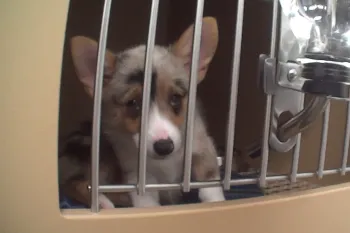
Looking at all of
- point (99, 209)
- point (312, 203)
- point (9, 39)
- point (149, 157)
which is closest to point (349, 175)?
point (312, 203)

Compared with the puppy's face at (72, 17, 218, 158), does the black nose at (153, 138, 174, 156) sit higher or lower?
lower

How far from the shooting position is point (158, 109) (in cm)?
71

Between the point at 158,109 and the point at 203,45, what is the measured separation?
12 centimetres

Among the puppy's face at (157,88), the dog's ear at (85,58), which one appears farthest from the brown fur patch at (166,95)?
the dog's ear at (85,58)

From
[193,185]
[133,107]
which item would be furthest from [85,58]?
[193,185]

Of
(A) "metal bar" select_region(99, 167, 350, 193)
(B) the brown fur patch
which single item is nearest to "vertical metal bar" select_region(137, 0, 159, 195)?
(A) "metal bar" select_region(99, 167, 350, 193)

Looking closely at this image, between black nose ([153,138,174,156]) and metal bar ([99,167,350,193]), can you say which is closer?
metal bar ([99,167,350,193])

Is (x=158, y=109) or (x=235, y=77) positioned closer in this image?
(x=235, y=77)

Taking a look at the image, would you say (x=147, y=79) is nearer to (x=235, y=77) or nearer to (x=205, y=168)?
(x=235, y=77)

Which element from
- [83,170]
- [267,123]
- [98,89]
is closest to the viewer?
[98,89]

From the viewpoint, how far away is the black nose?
0.68 meters

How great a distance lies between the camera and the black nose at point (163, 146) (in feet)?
2.24

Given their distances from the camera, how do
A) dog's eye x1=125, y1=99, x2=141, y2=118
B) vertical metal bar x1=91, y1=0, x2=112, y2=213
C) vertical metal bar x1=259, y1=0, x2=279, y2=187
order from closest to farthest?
vertical metal bar x1=91, y1=0, x2=112, y2=213, vertical metal bar x1=259, y1=0, x2=279, y2=187, dog's eye x1=125, y1=99, x2=141, y2=118

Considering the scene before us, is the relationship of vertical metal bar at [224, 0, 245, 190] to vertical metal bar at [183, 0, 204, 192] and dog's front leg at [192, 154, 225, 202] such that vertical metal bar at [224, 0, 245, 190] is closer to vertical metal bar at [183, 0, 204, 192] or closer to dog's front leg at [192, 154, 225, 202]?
vertical metal bar at [183, 0, 204, 192]
